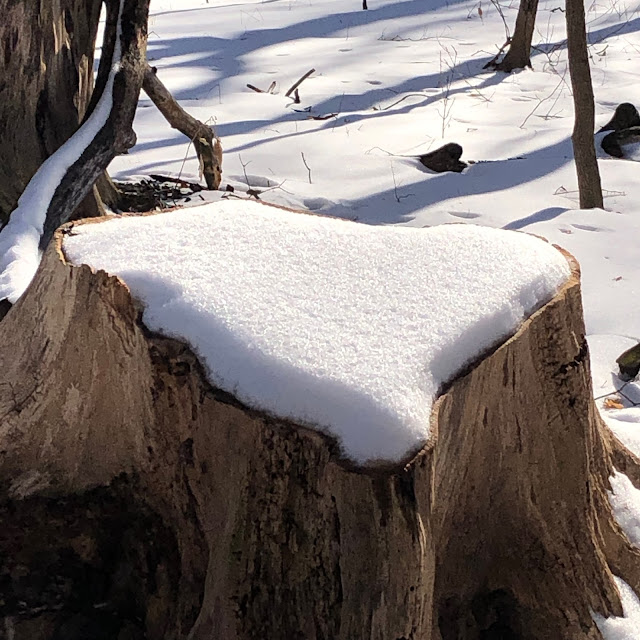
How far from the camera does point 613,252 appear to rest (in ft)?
12.7

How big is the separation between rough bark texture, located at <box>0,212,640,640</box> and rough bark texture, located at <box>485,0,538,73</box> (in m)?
5.80

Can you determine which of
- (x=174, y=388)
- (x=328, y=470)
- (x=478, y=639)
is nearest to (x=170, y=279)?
(x=174, y=388)

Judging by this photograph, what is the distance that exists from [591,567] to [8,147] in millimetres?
2543

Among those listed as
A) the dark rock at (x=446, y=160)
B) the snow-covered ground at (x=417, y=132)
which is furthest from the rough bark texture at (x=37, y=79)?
the dark rock at (x=446, y=160)

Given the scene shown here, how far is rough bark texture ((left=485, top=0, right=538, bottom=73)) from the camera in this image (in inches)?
267

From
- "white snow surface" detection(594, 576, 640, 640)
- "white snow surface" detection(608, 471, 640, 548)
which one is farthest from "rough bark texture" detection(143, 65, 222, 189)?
"white snow surface" detection(594, 576, 640, 640)

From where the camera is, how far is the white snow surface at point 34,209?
2.23m

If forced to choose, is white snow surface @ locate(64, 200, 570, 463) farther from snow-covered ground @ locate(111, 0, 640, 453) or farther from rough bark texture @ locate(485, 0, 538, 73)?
rough bark texture @ locate(485, 0, 538, 73)

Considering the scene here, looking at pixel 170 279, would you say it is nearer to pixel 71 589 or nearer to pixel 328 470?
pixel 328 470

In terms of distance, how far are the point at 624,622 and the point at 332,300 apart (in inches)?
35.3

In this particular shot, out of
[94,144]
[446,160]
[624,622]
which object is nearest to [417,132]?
[446,160]

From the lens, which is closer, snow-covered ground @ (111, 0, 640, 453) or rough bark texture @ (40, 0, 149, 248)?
rough bark texture @ (40, 0, 149, 248)

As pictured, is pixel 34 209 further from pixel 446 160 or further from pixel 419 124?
pixel 419 124

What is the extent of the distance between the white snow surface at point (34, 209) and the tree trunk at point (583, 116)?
227 cm
